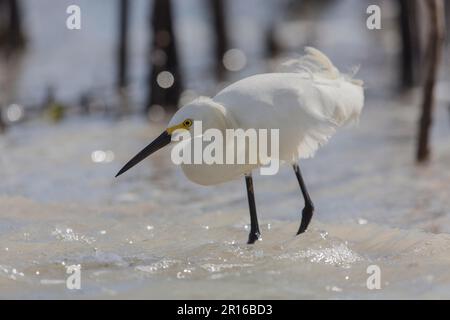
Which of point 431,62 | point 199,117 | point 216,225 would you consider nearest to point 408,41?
point 431,62

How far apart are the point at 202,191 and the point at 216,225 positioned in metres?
1.64

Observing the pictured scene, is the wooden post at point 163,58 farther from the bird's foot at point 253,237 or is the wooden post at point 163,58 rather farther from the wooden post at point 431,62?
the bird's foot at point 253,237

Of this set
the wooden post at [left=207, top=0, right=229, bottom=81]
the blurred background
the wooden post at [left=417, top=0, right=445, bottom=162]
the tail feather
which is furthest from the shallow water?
the wooden post at [left=207, top=0, right=229, bottom=81]

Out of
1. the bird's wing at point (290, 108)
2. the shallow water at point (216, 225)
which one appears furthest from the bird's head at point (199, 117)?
the shallow water at point (216, 225)

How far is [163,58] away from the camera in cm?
1434

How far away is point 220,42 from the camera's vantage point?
64.5ft

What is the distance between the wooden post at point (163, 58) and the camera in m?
14.1

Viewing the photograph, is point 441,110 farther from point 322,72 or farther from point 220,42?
point 322,72

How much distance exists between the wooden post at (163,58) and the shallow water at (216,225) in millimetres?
1781

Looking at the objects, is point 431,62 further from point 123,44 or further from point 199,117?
point 123,44

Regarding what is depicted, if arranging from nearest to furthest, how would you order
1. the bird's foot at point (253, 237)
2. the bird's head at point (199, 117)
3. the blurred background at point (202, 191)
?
the blurred background at point (202, 191) < the bird's head at point (199, 117) < the bird's foot at point (253, 237)

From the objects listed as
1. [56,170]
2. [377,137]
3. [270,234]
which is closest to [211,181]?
[270,234]

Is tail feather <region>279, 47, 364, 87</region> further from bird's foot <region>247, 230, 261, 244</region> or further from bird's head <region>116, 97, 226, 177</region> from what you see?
bird's foot <region>247, 230, 261, 244</region>

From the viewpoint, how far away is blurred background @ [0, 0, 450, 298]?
19.7 feet
